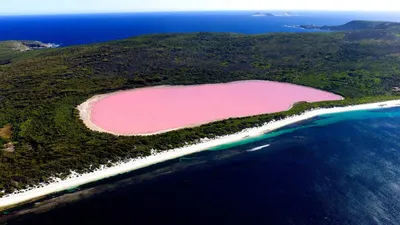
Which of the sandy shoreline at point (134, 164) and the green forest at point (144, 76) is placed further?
the green forest at point (144, 76)

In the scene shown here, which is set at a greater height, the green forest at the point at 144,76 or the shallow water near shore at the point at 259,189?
the green forest at the point at 144,76

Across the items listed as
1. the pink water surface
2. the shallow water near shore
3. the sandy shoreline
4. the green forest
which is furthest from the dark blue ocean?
the pink water surface

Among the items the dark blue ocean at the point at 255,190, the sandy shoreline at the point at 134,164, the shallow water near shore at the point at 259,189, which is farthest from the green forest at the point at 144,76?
the shallow water near shore at the point at 259,189

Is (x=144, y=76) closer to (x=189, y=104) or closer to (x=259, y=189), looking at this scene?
(x=189, y=104)

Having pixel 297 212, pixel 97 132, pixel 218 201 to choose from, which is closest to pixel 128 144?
pixel 97 132

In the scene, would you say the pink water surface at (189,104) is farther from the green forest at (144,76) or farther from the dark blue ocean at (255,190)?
the dark blue ocean at (255,190)

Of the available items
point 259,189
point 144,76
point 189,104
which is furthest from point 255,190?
point 144,76

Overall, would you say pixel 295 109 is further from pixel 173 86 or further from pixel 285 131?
pixel 173 86
